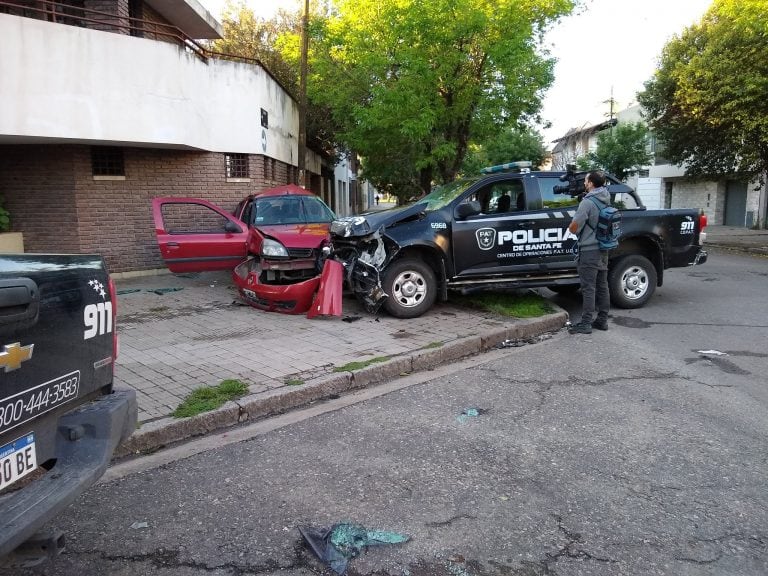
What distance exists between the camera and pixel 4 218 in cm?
1132

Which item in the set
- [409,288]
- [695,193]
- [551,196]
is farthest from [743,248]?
[695,193]

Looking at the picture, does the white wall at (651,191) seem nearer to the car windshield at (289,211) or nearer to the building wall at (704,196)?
the building wall at (704,196)

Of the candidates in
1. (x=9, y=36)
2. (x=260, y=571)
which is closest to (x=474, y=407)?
(x=260, y=571)

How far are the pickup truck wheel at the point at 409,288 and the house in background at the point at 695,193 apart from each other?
62.9 feet

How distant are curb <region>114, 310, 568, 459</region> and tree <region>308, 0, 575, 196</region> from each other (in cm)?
786

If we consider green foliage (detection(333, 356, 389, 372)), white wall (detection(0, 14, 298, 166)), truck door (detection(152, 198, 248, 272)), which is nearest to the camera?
green foliage (detection(333, 356, 389, 372))

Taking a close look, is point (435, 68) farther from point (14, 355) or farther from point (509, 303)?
point (14, 355)

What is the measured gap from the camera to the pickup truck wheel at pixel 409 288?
755 centimetres

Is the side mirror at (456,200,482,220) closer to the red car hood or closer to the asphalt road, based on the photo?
the red car hood

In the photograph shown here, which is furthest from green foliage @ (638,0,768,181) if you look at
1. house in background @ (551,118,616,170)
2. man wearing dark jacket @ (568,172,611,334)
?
house in background @ (551,118,616,170)

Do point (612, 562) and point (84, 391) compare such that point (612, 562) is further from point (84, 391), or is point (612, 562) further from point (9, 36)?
point (9, 36)

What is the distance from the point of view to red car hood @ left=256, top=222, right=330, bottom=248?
7.97 m

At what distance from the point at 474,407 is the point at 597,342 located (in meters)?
2.70

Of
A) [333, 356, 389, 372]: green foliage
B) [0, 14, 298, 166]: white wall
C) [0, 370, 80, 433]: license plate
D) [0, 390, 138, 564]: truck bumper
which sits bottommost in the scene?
[333, 356, 389, 372]: green foliage
